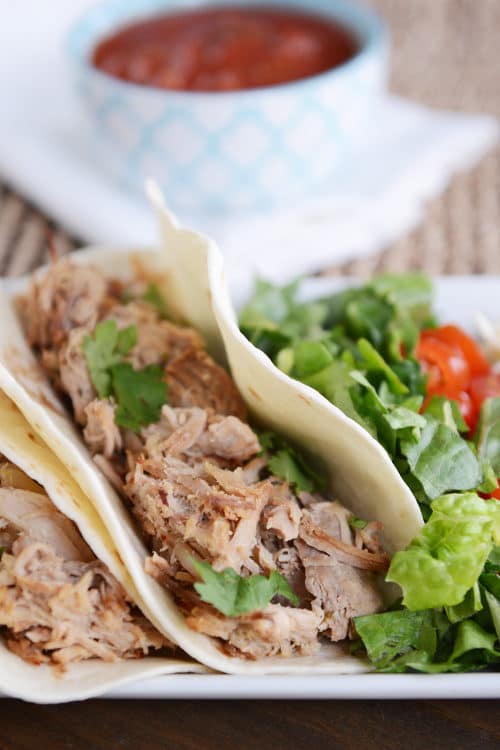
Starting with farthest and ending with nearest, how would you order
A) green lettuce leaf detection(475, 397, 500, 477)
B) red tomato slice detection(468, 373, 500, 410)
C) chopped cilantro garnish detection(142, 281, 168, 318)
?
chopped cilantro garnish detection(142, 281, 168, 318) < red tomato slice detection(468, 373, 500, 410) < green lettuce leaf detection(475, 397, 500, 477)

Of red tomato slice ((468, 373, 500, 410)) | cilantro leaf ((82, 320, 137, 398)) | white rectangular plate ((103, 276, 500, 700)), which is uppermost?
cilantro leaf ((82, 320, 137, 398))

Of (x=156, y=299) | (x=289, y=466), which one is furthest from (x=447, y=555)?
(x=156, y=299)

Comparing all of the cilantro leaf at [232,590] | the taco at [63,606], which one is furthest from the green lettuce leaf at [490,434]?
the taco at [63,606]

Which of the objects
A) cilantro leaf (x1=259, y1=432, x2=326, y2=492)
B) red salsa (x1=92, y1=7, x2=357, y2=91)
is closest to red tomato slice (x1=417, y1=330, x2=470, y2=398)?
cilantro leaf (x1=259, y1=432, x2=326, y2=492)

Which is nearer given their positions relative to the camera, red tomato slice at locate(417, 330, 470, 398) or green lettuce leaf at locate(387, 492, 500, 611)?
green lettuce leaf at locate(387, 492, 500, 611)

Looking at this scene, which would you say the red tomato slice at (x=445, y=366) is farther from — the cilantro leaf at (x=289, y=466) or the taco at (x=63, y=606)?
the taco at (x=63, y=606)

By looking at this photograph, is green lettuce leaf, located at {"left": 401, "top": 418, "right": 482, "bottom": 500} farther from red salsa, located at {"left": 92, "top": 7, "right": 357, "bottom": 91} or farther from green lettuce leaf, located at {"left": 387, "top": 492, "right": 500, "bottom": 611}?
red salsa, located at {"left": 92, "top": 7, "right": 357, "bottom": 91}

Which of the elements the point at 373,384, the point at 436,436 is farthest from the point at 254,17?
the point at 436,436
